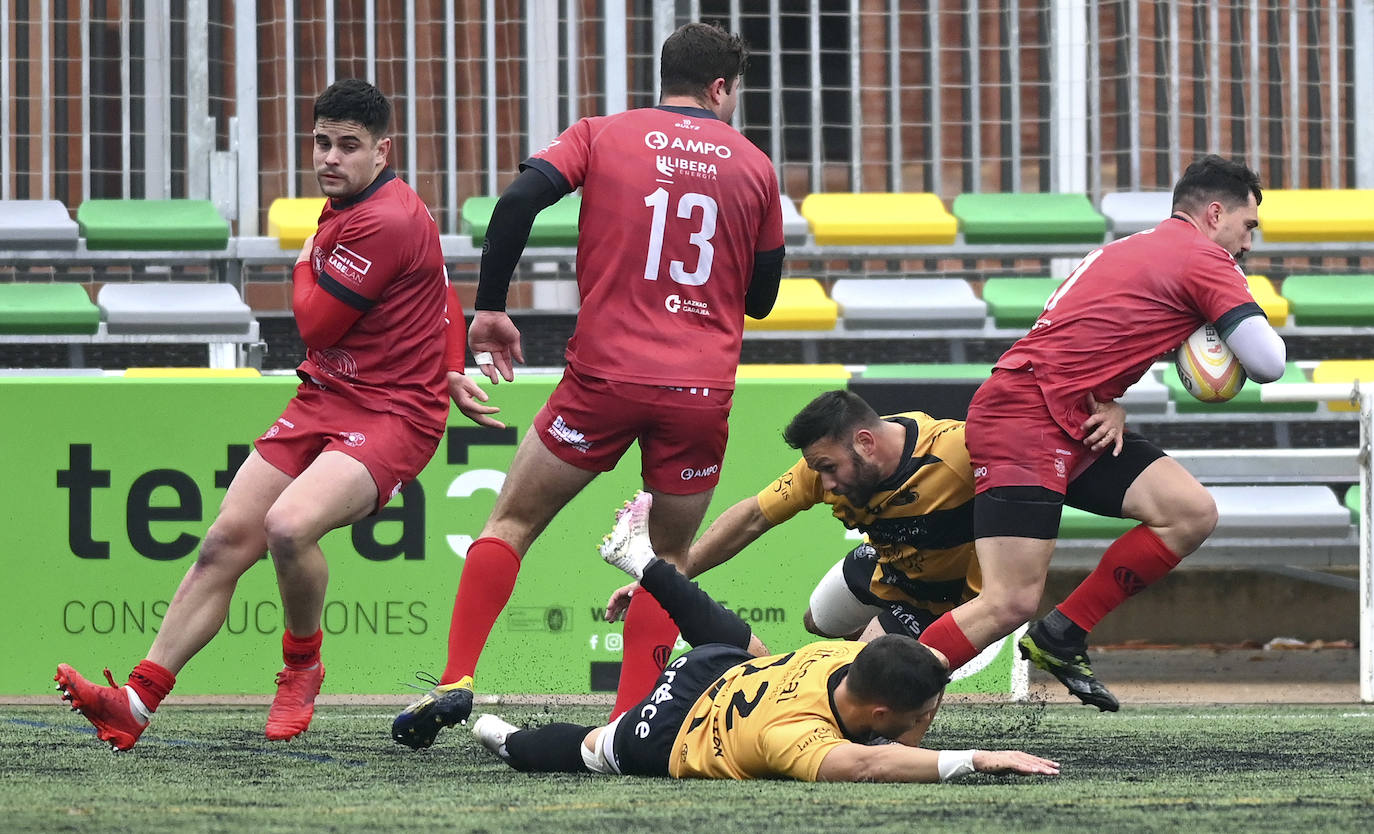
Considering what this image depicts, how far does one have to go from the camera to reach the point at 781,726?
3.81m

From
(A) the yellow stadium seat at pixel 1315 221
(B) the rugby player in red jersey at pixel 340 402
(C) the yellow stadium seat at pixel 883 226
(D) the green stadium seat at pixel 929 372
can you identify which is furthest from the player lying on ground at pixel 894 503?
(A) the yellow stadium seat at pixel 1315 221

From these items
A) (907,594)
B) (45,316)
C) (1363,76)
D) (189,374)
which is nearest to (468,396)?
(907,594)

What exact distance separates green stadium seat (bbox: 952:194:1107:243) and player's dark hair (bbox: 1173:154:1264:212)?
5.01 meters

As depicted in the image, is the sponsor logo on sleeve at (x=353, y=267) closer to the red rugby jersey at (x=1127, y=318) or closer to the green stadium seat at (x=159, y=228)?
the red rugby jersey at (x=1127, y=318)

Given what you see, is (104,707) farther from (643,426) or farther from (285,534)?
(643,426)

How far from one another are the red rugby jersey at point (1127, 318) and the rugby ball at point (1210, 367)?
35 millimetres

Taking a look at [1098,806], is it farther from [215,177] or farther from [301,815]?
[215,177]

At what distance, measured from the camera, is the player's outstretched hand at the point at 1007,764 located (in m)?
3.63

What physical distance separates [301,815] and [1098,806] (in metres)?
1.43

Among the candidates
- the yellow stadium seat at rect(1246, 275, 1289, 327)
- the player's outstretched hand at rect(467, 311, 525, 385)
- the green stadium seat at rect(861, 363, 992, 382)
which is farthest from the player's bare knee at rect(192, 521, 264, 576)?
the yellow stadium seat at rect(1246, 275, 1289, 327)

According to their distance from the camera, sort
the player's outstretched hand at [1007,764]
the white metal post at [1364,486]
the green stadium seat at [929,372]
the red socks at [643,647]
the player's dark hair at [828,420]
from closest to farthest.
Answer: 1. the player's outstretched hand at [1007,764]
2. the player's dark hair at [828,420]
3. the red socks at [643,647]
4. the white metal post at [1364,486]
5. the green stadium seat at [929,372]

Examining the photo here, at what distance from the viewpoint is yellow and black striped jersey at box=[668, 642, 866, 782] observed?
12.5 ft

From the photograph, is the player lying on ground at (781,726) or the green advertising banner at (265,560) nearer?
the player lying on ground at (781,726)

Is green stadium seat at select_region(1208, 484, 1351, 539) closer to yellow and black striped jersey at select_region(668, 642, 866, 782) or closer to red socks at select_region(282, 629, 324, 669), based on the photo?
red socks at select_region(282, 629, 324, 669)
